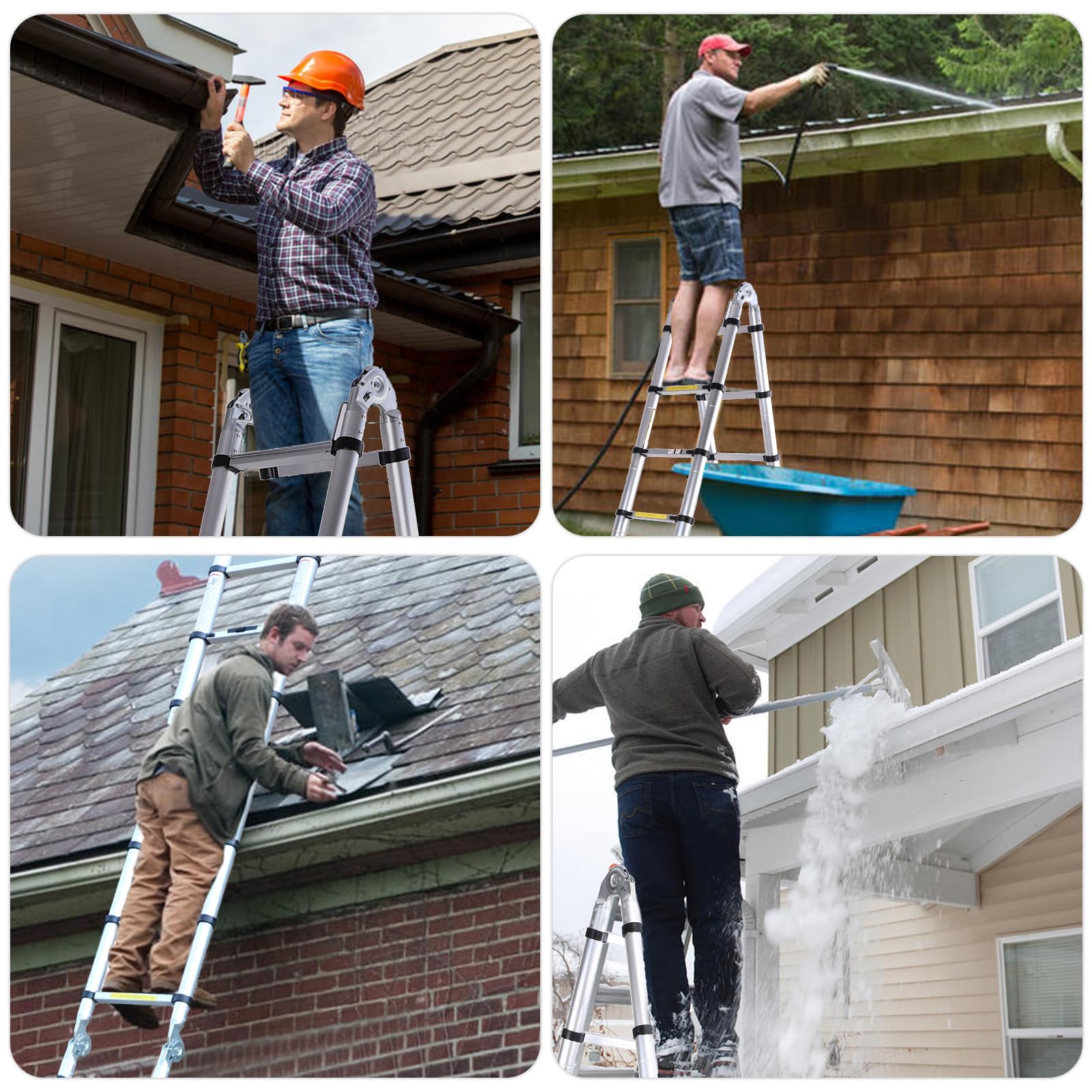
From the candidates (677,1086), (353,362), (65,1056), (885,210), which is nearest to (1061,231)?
(885,210)

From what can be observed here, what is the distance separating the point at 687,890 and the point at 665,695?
36 cm

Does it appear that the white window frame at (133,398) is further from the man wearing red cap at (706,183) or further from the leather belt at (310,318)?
the man wearing red cap at (706,183)

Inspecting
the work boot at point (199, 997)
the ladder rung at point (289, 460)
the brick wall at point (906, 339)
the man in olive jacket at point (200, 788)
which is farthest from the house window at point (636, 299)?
the work boot at point (199, 997)

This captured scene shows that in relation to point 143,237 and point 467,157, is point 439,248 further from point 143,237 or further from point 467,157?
point 143,237

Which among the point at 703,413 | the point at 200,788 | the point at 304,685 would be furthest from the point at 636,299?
the point at 200,788

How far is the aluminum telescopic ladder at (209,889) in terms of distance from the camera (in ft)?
7.75

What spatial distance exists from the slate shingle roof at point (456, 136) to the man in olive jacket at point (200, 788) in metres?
1.07

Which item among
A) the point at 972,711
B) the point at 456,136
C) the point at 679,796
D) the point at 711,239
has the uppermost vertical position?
the point at 456,136

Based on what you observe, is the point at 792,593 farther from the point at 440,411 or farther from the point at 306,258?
the point at 440,411

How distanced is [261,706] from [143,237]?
1325 mm

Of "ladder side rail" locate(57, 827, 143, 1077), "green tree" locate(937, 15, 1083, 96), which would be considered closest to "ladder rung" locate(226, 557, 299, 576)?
"ladder side rail" locate(57, 827, 143, 1077)

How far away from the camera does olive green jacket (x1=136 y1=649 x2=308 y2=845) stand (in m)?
2.45

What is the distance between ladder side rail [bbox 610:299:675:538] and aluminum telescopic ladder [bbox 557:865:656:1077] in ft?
2.34

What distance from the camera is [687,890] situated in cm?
238
